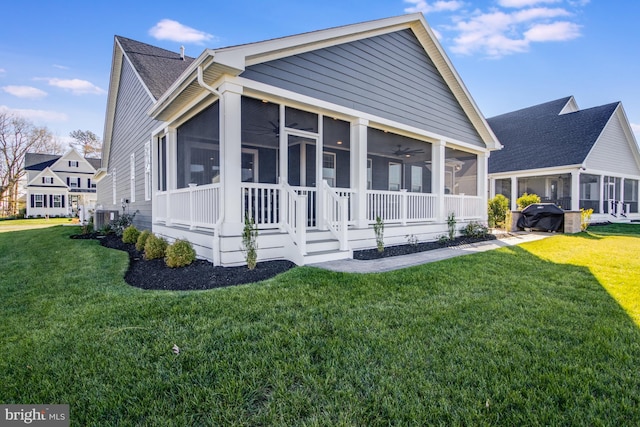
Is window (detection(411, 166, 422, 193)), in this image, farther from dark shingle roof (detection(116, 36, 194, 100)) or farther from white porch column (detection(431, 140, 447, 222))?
dark shingle roof (detection(116, 36, 194, 100))

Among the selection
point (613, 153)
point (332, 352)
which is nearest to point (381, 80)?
A: point (332, 352)

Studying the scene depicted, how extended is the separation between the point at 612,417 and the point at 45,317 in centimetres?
484

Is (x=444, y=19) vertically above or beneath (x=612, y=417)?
above

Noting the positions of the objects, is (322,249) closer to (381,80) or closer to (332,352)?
(332,352)

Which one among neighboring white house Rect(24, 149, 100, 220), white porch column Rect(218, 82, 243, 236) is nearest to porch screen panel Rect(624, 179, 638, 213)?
white porch column Rect(218, 82, 243, 236)

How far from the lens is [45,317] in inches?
133

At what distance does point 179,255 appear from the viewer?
5473mm

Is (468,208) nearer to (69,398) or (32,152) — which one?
(69,398)

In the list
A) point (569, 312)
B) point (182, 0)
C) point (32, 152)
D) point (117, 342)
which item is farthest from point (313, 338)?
point (32, 152)

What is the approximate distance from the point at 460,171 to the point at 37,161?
4378 centimetres

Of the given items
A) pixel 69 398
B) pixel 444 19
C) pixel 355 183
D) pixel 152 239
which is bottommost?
pixel 69 398

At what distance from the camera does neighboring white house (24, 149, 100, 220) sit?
33031 mm

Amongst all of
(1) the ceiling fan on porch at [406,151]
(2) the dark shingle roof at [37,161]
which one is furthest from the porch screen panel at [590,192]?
(2) the dark shingle roof at [37,161]

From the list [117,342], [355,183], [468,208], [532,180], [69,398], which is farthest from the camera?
[532,180]
